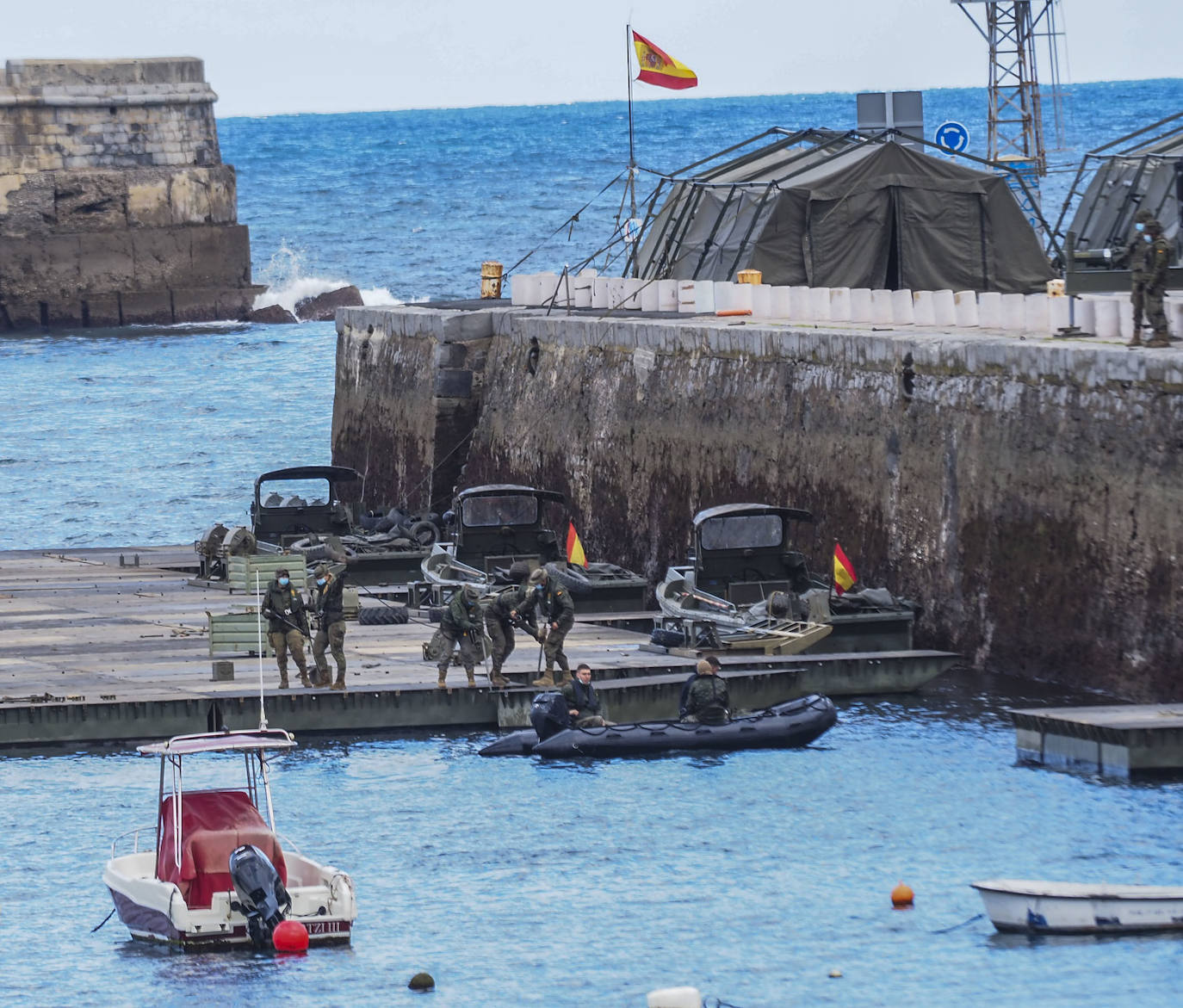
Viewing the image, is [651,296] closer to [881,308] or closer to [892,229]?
[892,229]

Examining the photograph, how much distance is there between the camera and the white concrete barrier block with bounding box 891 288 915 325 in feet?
104

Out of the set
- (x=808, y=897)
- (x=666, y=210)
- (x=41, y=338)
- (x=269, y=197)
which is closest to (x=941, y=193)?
(x=666, y=210)

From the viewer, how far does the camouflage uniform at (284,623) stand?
24906mm

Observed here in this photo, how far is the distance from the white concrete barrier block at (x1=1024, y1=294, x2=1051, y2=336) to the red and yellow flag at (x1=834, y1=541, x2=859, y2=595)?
3.93m

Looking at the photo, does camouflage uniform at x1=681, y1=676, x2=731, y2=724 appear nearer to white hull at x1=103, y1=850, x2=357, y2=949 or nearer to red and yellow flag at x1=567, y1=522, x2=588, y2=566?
white hull at x1=103, y1=850, x2=357, y2=949

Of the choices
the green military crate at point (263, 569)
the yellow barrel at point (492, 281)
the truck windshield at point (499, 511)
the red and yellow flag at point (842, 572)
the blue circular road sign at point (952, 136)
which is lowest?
the green military crate at point (263, 569)

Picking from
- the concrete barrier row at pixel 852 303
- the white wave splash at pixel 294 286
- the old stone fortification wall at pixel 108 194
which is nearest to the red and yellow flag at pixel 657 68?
the concrete barrier row at pixel 852 303

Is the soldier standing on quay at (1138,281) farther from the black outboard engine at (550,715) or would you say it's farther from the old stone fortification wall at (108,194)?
the old stone fortification wall at (108,194)

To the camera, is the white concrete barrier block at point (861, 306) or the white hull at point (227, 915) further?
the white concrete barrier block at point (861, 306)

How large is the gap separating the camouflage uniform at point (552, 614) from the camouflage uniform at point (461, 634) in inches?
28.0

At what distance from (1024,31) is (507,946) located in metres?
51.6

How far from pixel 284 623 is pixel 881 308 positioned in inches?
432

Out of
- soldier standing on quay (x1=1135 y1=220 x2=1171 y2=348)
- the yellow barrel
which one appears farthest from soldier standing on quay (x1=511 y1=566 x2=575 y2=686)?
the yellow barrel

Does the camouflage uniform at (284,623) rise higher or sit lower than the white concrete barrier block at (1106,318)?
lower
